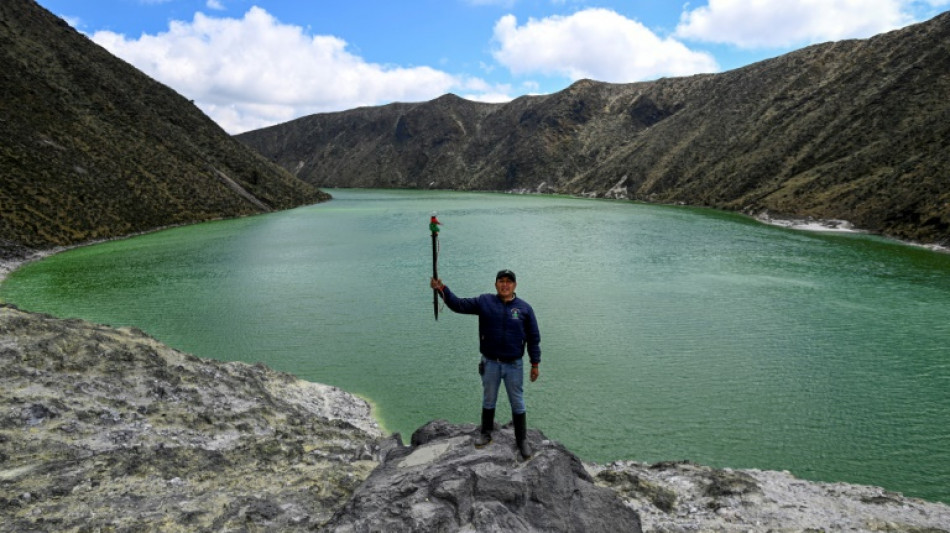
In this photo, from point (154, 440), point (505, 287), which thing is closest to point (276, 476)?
point (154, 440)

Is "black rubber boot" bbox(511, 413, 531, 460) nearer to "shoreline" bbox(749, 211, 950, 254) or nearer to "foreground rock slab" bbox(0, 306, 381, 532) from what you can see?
"foreground rock slab" bbox(0, 306, 381, 532)

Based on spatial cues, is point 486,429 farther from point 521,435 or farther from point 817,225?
point 817,225

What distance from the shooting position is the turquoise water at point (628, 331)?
1464cm

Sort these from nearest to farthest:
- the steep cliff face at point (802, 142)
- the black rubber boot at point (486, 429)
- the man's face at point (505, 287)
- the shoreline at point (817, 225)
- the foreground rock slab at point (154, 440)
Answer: the foreground rock slab at point (154, 440)
the man's face at point (505, 287)
the black rubber boot at point (486, 429)
the shoreline at point (817, 225)
the steep cliff face at point (802, 142)

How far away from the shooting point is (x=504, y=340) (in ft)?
26.4

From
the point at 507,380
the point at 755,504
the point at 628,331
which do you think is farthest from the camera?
the point at 628,331

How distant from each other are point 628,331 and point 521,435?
Answer: 17.1 meters

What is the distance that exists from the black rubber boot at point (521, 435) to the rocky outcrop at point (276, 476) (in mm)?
145

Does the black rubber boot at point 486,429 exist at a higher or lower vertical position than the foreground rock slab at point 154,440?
higher

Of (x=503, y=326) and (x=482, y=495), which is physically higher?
(x=503, y=326)

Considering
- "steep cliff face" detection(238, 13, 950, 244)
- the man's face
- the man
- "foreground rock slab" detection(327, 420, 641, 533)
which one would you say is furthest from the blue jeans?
"steep cliff face" detection(238, 13, 950, 244)

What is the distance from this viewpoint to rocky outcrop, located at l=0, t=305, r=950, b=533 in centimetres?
704

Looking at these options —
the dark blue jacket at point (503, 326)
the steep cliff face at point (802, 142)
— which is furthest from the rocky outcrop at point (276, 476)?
the steep cliff face at point (802, 142)

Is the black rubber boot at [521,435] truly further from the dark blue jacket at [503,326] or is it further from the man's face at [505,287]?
the man's face at [505,287]
